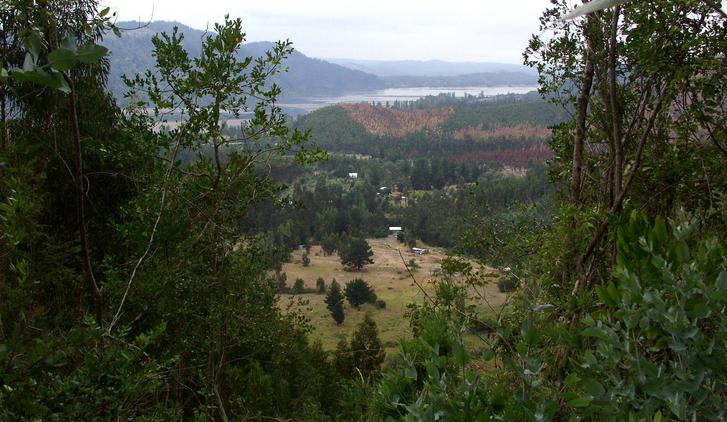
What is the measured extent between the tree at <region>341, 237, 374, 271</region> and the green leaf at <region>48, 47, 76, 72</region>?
50063 millimetres

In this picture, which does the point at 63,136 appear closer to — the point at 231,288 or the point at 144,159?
the point at 144,159

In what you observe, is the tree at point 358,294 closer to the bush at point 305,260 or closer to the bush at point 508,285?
the bush at point 305,260

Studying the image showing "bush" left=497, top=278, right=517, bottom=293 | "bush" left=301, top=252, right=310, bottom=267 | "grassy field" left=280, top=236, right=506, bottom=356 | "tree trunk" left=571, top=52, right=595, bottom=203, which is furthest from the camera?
"bush" left=301, top=252, right=310, bottom=267

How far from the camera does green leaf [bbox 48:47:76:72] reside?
86 centimetres

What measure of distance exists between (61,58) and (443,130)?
110667mm

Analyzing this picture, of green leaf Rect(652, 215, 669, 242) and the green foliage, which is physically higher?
green leaf Rect(652, 215, 669, 242)

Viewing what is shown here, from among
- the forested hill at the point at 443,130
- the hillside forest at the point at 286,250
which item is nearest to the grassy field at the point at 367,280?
the hillside forest at the point at 286,250

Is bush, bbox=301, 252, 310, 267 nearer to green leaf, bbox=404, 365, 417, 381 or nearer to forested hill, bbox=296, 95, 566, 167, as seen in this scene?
forested hill, bbox=296, 95, 566, 167

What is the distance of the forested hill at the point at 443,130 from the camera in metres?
92.2

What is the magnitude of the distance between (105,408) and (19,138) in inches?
236

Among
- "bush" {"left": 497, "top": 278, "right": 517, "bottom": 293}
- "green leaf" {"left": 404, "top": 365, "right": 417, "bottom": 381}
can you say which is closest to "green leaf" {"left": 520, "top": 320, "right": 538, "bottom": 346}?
"green leaf" {"left": 404, "top": 365, "right": 417, "bottom": 381}

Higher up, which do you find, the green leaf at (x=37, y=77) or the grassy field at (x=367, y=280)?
the green leaf at (x=37, y=77)

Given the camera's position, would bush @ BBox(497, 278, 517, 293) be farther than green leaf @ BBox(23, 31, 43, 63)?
Yes

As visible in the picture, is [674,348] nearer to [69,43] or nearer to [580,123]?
[69,43]
